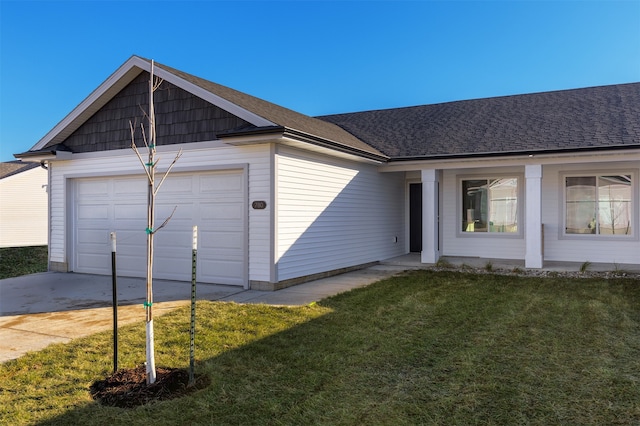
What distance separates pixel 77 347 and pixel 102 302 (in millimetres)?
2821

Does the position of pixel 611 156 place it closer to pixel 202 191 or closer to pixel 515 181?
pixel 515 181

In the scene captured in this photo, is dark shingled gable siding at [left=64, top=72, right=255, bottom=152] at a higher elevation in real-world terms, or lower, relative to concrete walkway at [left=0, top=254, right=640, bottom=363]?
higher

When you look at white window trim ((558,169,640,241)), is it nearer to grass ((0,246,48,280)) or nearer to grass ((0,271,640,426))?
grass ((0,271,640,426))

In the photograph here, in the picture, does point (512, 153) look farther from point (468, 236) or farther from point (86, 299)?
point (86, 299)

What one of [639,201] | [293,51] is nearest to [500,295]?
[639,201]

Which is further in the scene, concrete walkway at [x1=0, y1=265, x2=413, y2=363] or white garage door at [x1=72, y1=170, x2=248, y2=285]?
white garage door at [x1=72, y1=170, x2=248, y2=285]

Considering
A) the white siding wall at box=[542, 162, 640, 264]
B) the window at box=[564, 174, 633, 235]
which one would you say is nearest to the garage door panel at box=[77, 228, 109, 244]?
the white siding wall at box=[542, 162, 640, 264]

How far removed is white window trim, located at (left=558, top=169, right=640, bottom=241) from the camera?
36.3 ft

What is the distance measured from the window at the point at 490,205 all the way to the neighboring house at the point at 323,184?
0.03m

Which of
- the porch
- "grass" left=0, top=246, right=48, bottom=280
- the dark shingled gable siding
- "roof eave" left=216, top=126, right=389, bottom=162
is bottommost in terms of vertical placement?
"grass" left=0, top=246, right=48, bottom=280

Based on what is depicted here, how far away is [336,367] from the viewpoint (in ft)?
14.4

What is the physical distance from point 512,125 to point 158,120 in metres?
9.34

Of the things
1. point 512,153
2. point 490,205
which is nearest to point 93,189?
point 512,153

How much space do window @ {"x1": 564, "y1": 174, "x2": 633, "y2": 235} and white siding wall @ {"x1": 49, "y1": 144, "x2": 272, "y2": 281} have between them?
8.22 meters
